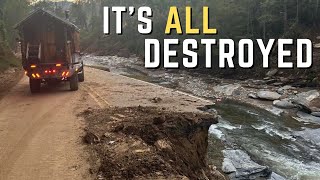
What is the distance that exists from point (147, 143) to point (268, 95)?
19.2 m

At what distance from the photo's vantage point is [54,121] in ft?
40.1

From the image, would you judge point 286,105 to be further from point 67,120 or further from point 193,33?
point 193,33

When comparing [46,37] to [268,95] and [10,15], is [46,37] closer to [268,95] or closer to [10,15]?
[268,95]

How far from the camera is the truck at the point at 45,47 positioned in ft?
57.6

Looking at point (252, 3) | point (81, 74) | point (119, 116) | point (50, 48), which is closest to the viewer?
point (119, 116)

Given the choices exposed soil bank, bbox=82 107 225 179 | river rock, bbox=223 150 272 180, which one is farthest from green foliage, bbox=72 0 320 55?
exposed soil bank, bbox=82 107 225 179

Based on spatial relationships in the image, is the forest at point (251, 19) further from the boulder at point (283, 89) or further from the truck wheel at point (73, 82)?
the truck wheel at point (73, 82)

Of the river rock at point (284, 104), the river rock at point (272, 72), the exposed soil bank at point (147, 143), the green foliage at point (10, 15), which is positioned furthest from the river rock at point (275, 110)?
the green foliage at point (10, 15)

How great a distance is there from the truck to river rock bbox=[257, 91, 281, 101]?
14603 millimetres

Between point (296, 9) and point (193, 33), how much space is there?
11.6m

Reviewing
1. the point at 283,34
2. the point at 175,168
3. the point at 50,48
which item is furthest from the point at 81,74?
the point at 283,34

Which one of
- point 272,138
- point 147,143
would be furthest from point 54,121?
point 272,138

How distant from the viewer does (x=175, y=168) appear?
8.48 m

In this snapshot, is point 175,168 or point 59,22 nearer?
point 175,168
